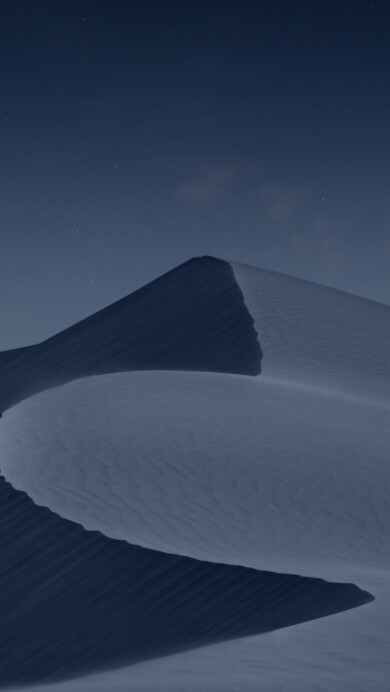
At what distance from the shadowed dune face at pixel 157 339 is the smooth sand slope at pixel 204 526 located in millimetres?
1835

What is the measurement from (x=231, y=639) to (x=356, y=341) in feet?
48.2

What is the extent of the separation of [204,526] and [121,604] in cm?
136

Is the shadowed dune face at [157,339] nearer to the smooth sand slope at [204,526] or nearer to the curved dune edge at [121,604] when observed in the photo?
the smooth sand slope at [204,526]

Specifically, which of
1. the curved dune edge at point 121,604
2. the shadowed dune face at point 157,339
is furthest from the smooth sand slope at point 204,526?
the shadowed dune face at point 157,339

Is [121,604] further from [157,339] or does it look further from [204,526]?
[157,339]

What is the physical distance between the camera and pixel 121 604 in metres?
5.90

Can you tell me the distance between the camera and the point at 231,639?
4945 mm

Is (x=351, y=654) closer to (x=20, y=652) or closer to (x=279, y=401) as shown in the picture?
(x=20, y=652)

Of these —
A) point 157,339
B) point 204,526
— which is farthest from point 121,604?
point 157,339

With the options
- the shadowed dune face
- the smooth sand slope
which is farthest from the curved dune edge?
the shadowed dune face

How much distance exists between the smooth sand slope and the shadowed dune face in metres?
1.83

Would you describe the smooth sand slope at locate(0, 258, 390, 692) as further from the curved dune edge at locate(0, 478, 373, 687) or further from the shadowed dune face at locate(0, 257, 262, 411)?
the shadowed dune face at locate(0, 257, 262, 411)

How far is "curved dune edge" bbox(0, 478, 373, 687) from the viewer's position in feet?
17.2

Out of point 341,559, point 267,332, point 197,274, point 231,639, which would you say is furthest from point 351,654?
point 197,274
